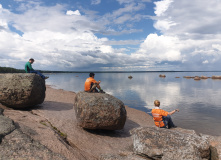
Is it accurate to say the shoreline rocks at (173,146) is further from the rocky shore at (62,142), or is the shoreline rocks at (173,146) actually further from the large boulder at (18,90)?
the large boulder at (18,90)

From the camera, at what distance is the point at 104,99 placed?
30.2 ft

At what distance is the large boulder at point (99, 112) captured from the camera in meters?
8.73

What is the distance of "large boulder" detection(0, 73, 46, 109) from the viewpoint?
35.3 feet

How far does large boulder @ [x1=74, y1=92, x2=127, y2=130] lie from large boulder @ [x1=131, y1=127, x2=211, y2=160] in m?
2.58

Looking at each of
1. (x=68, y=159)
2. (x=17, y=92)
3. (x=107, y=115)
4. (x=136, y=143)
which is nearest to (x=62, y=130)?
(x=107, y=115)

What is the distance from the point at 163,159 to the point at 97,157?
2.60 metres

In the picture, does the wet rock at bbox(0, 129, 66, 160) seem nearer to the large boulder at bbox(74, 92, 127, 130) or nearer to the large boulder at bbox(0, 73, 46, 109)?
the large boulder at bbox(74, 92, 127, 130)

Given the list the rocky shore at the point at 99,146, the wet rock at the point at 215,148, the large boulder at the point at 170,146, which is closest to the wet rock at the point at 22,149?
the rocky shore at the point at 99,146

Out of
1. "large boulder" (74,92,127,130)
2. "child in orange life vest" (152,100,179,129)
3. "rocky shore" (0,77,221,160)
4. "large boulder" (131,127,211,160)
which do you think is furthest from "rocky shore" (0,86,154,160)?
"child in orange life vest" (152,100,179,129)

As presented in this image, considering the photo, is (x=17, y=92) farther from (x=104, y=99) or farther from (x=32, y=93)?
(x=104, y=99)

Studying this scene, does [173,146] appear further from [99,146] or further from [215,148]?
[99,146]

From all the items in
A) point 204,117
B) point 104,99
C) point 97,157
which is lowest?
point 204,117

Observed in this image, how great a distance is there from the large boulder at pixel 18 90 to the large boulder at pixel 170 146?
27.1ft

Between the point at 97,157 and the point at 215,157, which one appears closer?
the point at 215,157
